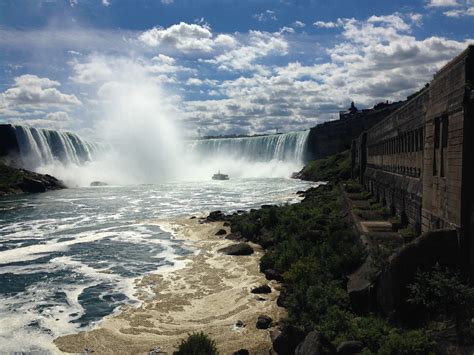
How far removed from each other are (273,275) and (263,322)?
461 centimetres

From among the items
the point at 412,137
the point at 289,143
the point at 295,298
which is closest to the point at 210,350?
the point at 295,298

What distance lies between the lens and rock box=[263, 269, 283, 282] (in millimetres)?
16130

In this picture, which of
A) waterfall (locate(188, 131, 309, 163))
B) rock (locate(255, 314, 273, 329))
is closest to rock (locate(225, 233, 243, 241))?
rock (locate(255, 314, 273, 329))

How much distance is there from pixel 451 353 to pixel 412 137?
1136cm

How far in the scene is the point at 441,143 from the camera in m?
11.2

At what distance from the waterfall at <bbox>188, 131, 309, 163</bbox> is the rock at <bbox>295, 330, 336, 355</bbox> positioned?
83.9 m

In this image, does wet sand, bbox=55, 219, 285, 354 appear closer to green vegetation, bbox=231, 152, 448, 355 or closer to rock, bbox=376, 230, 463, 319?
green vegetation, bbox=231, 152, 448, 355

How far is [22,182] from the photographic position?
6350 cm

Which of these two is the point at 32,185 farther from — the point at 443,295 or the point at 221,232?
the point at 443,295

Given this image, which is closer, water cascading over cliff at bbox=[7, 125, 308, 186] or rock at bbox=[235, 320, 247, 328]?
rock at bbox=[235, 320, 247, 328]

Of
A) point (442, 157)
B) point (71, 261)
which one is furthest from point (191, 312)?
point (71, 261)

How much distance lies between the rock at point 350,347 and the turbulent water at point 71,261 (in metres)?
7.39

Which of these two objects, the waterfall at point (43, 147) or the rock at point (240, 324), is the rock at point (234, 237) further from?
the waterfall at point (43, 147)

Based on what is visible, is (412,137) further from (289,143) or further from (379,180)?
(289,143)
